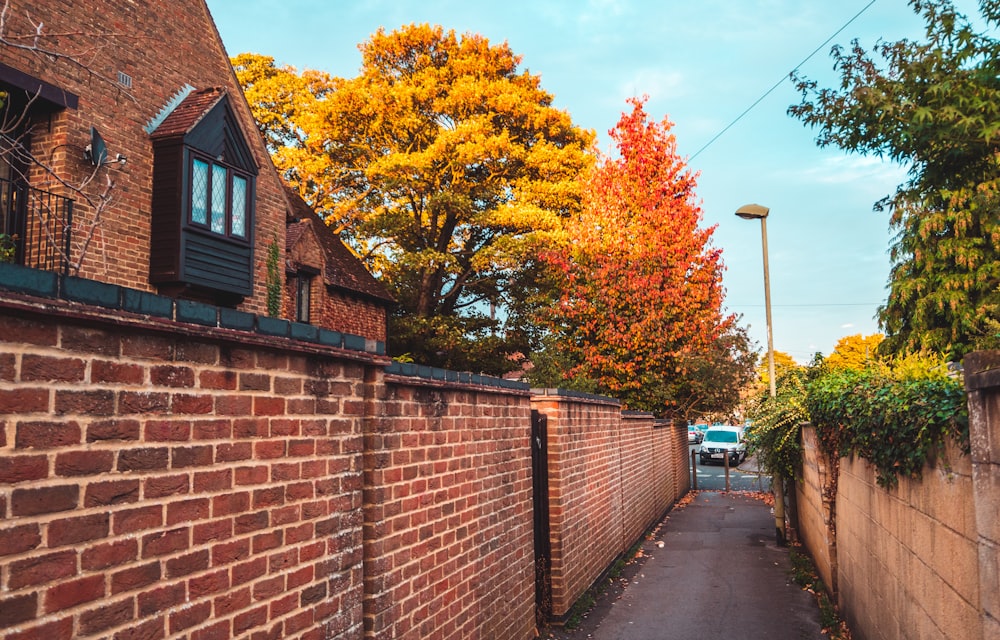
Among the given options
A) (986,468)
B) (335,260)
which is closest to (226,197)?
(335,260)

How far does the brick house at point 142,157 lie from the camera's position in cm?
1085

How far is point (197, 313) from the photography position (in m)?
2.75

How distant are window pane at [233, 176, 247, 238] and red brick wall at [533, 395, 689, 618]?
8.02 meters

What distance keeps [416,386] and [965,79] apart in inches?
271

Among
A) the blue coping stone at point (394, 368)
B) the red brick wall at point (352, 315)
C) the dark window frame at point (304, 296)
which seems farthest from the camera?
the red brick wall at point (352, 315)

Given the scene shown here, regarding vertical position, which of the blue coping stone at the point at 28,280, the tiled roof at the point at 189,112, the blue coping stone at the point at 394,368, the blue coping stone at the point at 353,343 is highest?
the tiled roof at the point at 189,112

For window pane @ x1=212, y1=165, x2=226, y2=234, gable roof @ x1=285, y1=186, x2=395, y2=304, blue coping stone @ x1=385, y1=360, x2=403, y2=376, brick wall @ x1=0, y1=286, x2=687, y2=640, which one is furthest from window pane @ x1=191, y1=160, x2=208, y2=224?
blue coping stone @ x1=385, y1=360, x2=403, y2=376

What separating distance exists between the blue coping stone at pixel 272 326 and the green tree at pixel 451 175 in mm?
20279

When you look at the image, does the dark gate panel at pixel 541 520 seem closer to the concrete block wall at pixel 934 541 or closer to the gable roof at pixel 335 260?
the concrete block wall at pixel 934 541

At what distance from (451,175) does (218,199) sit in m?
12.1

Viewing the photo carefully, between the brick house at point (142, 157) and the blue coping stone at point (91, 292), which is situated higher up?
the brick house at point (142, 157)

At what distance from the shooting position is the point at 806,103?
9.62 meters

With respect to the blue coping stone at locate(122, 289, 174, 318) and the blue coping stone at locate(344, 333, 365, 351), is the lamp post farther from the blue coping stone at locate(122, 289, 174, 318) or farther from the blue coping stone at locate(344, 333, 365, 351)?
the blue coping stone at locate(122, 289, 174, 318)

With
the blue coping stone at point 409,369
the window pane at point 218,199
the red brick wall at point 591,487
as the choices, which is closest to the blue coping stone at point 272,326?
the blue coping stone at point 409,369
